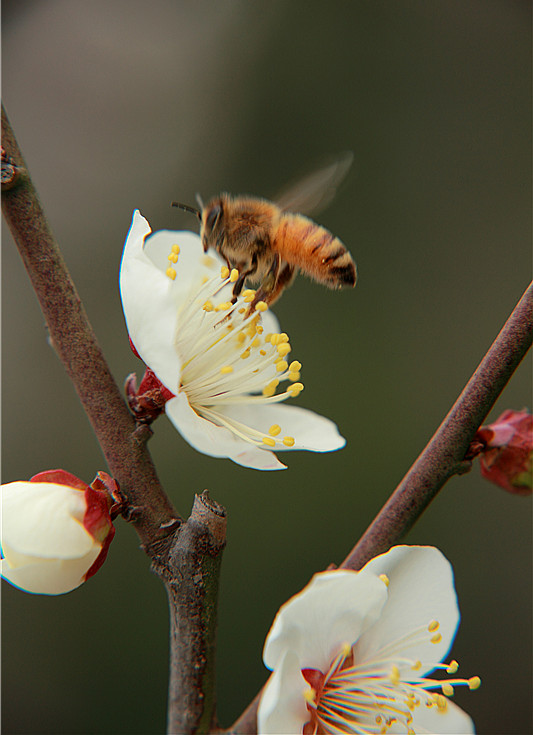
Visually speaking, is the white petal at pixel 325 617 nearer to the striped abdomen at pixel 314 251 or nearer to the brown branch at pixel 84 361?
the brown branch at pixel 84 361

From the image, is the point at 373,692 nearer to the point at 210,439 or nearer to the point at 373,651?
the point at 373,651

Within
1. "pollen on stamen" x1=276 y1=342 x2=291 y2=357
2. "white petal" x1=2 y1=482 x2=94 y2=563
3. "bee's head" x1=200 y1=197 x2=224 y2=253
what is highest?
"bee's head" x1=200 y1=197 x2=224 y2=253

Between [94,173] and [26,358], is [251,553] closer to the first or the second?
[26,358]

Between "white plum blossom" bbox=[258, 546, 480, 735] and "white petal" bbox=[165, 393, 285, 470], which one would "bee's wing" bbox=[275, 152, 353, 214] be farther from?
"white plum blossom" bbox=[258, 546, 480, 735]

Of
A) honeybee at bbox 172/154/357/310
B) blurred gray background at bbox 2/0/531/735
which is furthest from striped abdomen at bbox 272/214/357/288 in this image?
blurred gray background at bbox 2/0/531/735

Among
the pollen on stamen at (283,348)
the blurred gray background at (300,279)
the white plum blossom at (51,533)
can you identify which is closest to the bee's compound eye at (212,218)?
the pollen on stamen at (283,348)

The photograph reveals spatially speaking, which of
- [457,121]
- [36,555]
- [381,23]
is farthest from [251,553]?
[381,23]
